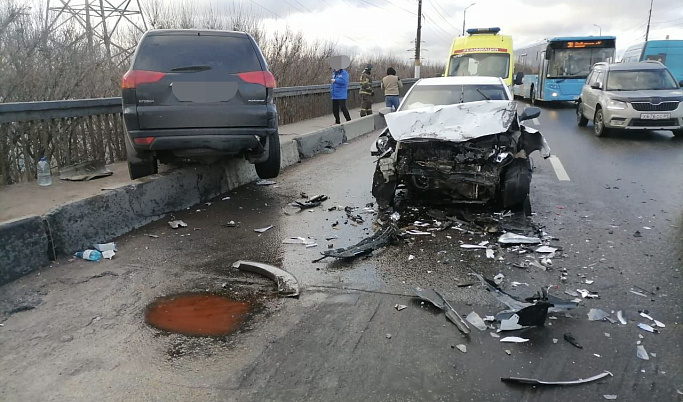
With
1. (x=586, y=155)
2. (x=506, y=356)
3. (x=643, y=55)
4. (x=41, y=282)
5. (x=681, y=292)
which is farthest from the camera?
(x=643, y=55)

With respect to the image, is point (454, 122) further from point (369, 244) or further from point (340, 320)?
point (340, 320)

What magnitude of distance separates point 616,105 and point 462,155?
28.2 ft

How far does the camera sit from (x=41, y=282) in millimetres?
4348

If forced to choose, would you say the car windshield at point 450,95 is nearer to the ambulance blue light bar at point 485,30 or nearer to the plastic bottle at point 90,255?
the plastic bottle at point 90,255

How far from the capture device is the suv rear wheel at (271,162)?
25.2 feet

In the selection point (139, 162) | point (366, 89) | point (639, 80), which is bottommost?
point (139, 162)

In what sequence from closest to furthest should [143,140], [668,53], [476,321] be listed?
[476,321]
[143,140]
[668,53]

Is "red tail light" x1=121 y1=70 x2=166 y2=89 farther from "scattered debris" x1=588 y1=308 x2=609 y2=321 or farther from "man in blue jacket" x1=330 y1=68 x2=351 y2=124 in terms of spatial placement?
"man in blue jacket" x1=330 y1=68 x2=351 y2=124

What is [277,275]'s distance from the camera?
4398mm

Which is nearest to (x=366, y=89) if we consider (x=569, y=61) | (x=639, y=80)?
(x=639, y=80)

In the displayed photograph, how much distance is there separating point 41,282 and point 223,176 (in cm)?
366

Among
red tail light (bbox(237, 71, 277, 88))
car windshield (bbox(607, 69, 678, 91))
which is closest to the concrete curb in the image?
red tail light (bbox(237, 71, 277, 88))

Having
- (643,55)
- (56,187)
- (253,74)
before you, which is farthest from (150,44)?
(643,55)

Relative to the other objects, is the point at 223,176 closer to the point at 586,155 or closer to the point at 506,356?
the point at 506,356
